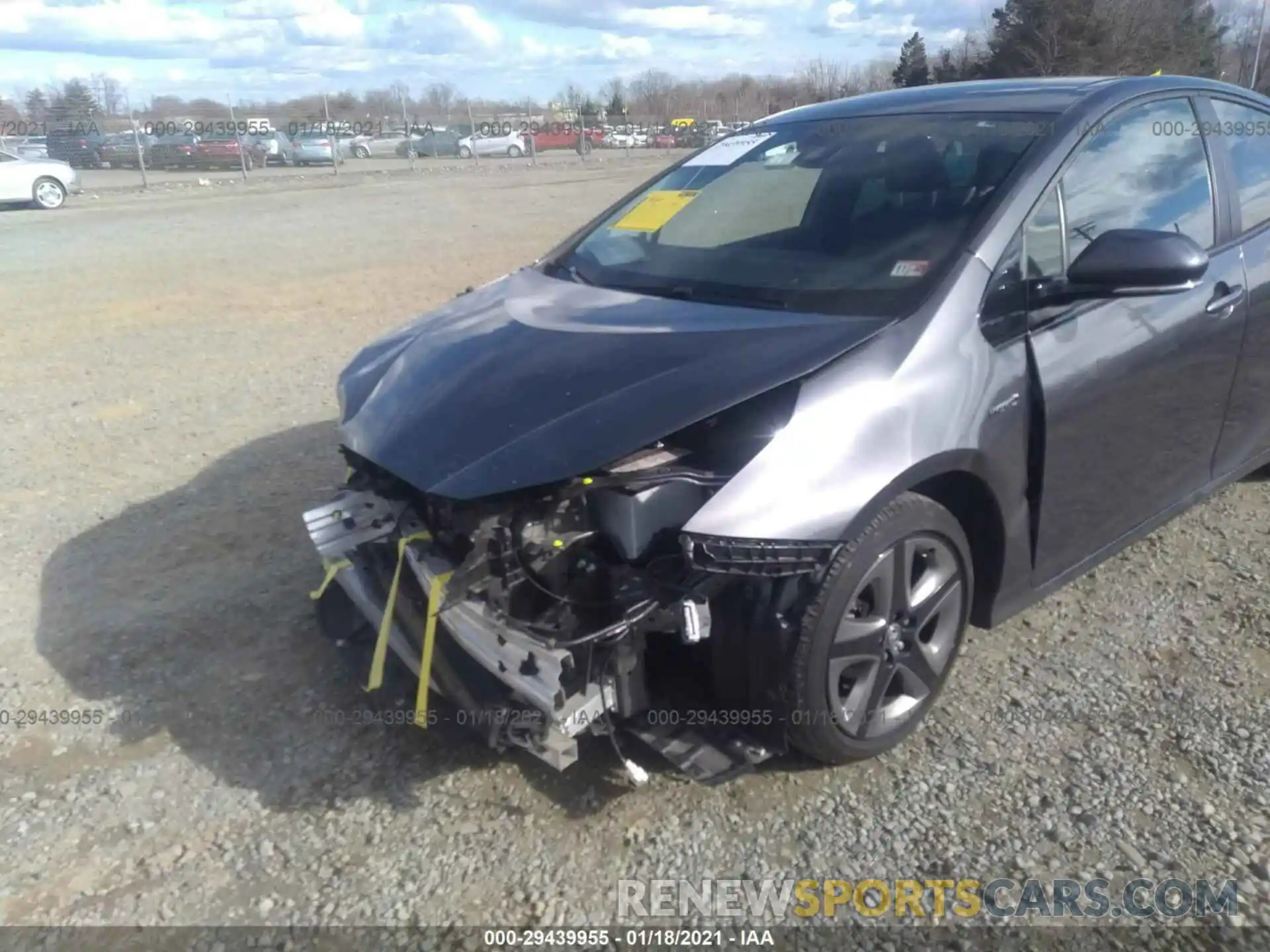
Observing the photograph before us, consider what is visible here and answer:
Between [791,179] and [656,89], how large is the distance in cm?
6199

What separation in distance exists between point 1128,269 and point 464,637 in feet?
6.66

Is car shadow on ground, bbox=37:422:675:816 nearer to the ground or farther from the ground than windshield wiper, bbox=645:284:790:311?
nearer to the ground

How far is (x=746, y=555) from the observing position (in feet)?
7.49

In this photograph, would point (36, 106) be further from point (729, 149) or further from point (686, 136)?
point (729, 149)

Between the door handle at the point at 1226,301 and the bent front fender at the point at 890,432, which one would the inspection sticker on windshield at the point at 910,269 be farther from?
the door handle at the point at 1226,301

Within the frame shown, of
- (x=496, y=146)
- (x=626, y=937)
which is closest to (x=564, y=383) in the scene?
(x=626, y=937)

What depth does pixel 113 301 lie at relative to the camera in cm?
971

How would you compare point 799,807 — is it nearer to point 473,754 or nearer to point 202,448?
point 473,754

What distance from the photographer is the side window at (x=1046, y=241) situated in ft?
9.30

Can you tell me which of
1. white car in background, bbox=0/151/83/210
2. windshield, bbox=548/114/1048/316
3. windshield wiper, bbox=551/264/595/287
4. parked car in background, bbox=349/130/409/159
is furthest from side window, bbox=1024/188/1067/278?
parked car in background, bbox=349/130/409/159

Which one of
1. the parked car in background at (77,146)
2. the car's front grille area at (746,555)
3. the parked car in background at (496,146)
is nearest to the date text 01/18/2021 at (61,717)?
the car's front grille area at (746,555)

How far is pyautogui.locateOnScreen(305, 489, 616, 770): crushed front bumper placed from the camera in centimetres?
232

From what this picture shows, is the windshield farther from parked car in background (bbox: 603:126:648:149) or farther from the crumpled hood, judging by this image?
parked car in background (bbox: 603:126:648:149)

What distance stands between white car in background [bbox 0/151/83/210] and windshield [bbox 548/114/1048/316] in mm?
21721
